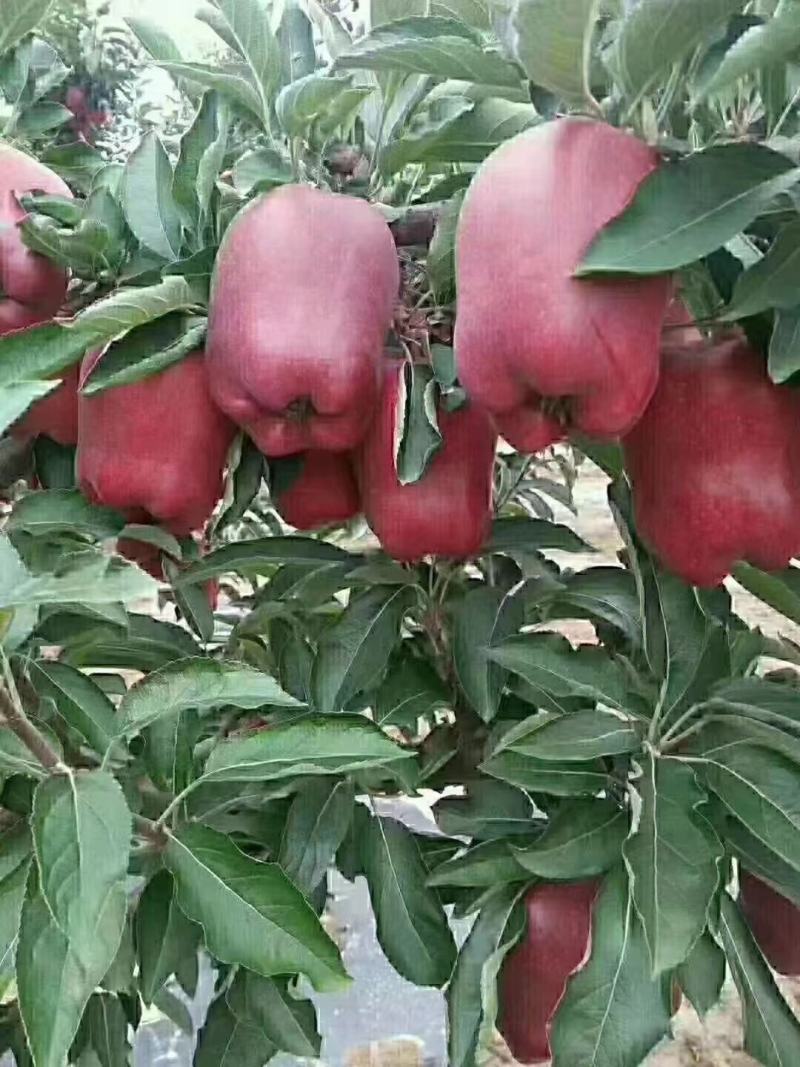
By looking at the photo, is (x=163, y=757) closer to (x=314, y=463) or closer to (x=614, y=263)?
(x=314, y=463)

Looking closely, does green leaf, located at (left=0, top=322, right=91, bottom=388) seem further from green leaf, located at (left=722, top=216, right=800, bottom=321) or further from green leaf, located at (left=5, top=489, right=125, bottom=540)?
green leaf, located at (left=722, top=216, right=800, bottom=321)

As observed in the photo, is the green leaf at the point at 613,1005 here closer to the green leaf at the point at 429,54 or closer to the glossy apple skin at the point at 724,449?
the glossy apple skin at the point at 724,449

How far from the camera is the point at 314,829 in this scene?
2.28ft

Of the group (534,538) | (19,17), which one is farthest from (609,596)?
(19,17)

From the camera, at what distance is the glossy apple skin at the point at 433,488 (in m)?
0.59

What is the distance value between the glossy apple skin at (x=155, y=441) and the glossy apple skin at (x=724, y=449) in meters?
0.22

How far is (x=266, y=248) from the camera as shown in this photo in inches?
20.2

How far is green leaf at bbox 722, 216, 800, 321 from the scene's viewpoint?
0.44 meters

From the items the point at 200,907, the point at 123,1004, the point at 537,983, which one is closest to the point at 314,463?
the point at 200,907

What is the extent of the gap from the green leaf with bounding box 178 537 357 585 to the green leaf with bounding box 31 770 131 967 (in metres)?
0.20

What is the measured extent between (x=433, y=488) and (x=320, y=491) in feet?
0.25

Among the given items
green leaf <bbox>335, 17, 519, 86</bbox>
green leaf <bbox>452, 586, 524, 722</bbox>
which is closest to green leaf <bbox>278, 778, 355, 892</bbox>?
green leaf <bbox>452, 586, 524, 722</bbox>

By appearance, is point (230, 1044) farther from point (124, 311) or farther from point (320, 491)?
point (124, 311)

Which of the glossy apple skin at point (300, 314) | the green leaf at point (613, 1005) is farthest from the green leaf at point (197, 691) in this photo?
the green leaf at point (613, 1005)
